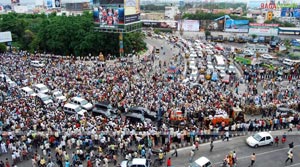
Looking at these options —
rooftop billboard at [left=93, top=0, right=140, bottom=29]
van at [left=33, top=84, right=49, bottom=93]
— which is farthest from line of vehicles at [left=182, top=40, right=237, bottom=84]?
van at [left=33, top=84, right=49, bottom=93]

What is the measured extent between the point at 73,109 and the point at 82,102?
139 centimetres

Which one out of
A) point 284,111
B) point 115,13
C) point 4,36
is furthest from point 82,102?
point 4,36

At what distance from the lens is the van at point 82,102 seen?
23.2m

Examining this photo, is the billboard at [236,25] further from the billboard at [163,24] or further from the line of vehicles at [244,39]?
the billboard at [163,24]

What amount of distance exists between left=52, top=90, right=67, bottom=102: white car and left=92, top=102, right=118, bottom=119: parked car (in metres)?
3.43

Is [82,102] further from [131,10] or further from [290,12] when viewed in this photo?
[290,12]

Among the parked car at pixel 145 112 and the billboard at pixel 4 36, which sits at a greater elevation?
the billboard at pixel 4 36

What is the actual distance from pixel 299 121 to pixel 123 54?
29851 millimetres

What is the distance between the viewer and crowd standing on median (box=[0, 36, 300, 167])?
56.9 feet

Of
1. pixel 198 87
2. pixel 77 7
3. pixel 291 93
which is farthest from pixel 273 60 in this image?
pixel 77 7

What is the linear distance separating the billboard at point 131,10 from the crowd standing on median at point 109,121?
13.0m

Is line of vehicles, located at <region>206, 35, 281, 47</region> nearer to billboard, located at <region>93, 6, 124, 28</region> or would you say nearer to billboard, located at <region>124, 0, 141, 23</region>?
billboard, located at <region>124, 0, 141, 23</region>

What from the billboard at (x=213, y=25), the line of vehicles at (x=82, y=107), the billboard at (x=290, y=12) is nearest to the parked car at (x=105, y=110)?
the line of vehicles at (x=82, y=107)

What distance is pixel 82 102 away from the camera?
23312mm
